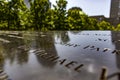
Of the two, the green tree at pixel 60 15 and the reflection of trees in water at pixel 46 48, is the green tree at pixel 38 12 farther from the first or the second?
the reflection of trees in water at pixel 46 48

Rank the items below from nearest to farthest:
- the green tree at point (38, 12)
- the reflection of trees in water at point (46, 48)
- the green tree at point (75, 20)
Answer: the reflection of trees in water at point (46, 48) < the green tree at point (38, 12) < the green tree at point (75, 20)

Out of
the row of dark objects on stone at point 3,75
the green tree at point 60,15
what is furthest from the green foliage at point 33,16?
the row of dark objects on stone at point 3,75

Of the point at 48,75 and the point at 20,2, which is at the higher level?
the point at 20,2

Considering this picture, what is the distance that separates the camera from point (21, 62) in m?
8.77

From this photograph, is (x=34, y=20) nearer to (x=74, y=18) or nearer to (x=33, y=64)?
(x=74, y=18)

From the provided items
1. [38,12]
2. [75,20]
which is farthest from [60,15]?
[75,20]

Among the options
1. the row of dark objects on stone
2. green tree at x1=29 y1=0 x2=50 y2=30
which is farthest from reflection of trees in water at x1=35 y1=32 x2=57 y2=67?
green tree at x1=29 y1=0 x2=50 y2=30

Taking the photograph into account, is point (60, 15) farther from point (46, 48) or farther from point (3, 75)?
point (3, 75)

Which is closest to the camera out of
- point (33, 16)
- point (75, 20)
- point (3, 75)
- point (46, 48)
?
point (3, 75)

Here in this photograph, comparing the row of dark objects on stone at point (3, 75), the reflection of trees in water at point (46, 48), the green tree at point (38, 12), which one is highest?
the green tree at point (38, 12)

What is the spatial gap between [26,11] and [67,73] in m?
47.0

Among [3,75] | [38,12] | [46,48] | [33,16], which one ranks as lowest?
[46,48]

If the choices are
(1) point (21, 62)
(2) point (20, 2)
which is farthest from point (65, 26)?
(1) point (21, 62)

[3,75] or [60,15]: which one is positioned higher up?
[60,15]
